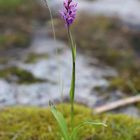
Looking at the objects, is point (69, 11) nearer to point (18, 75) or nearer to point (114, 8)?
point (18, 75)

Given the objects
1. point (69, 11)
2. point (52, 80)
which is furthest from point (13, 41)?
point (69, 11)

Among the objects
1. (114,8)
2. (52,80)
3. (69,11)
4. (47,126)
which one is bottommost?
(114,8)

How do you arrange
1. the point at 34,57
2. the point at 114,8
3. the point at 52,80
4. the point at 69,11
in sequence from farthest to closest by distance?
the point at 114,8 < the point at 34,57 < the point at 52,80 < the point at 69,11

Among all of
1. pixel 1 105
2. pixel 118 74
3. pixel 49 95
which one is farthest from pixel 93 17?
pixel 1 105

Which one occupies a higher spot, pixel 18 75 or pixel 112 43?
pixel 18 75

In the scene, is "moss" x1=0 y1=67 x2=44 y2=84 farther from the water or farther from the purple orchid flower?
the water

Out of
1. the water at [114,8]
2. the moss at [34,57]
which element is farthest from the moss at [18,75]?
the water at [114,8]
